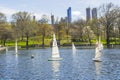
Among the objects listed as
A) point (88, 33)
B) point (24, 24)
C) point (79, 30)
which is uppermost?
point (24, 24)

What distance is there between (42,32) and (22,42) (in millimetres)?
12256

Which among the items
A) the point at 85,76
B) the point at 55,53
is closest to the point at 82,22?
the point at 55,53

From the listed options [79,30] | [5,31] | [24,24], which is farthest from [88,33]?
[5,31]

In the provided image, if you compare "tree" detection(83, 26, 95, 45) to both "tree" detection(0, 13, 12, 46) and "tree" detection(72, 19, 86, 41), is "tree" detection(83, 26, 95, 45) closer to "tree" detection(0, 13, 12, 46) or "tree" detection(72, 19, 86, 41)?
"tree" detection(72, 19, 86, 41)

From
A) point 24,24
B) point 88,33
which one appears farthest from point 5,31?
point 88,33

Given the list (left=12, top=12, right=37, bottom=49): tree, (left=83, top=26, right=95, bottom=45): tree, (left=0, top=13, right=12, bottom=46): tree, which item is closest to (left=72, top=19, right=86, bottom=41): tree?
(left=83, top=26, right=95, bottom=45): tree

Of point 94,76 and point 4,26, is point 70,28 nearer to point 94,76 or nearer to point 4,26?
point 4,26

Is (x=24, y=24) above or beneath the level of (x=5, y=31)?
above

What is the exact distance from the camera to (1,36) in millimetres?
142875

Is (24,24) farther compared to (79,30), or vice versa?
(79,30)

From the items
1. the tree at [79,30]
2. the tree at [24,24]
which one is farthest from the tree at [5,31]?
the tree at [79,30]

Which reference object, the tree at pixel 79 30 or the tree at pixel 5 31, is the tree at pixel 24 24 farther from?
the tree at pixel 79 30

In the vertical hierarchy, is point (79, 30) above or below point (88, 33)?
above

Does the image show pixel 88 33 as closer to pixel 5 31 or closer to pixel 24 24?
pixel 24 24
